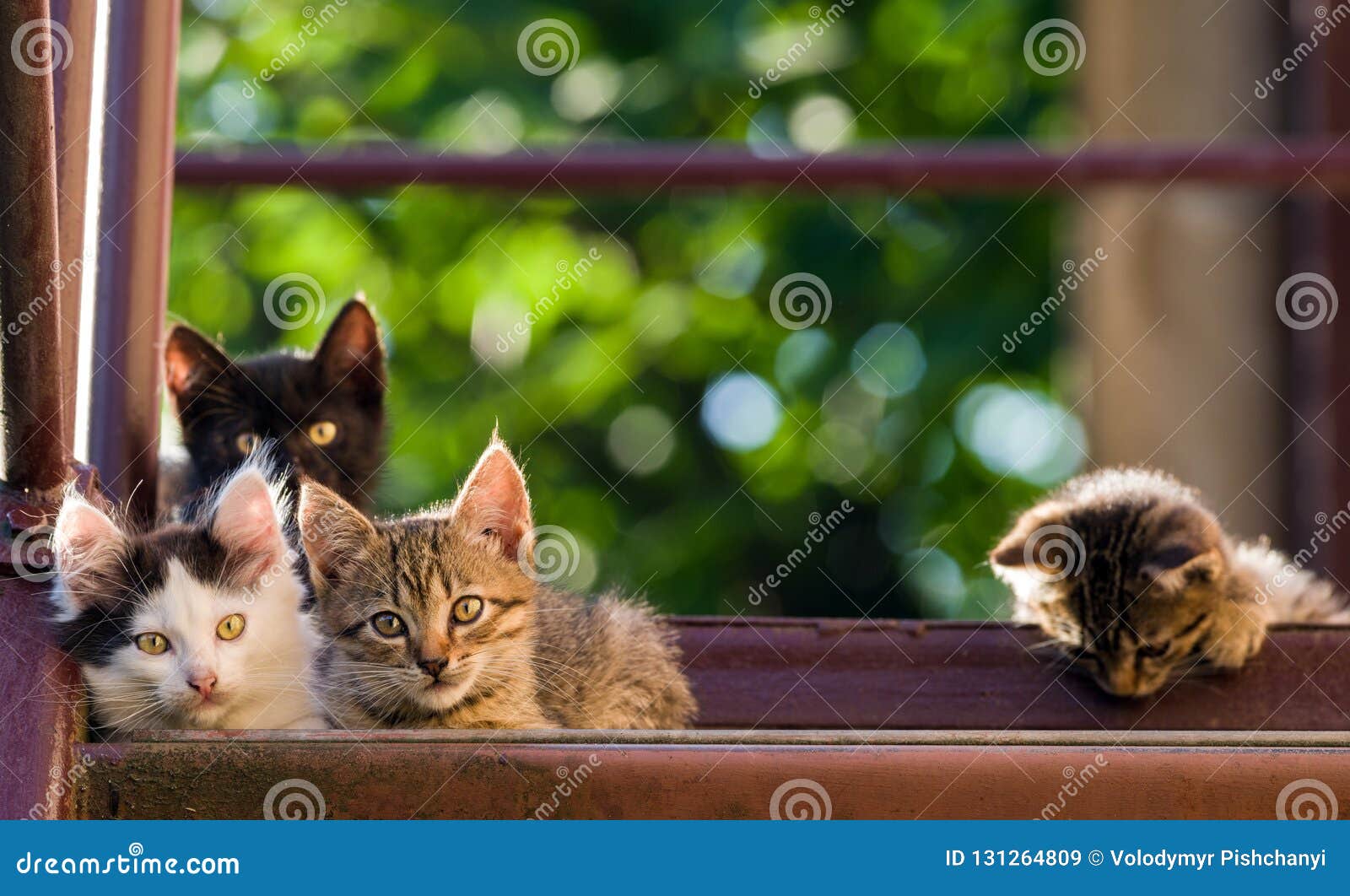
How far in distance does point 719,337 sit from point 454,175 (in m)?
4.06

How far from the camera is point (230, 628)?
8.48ft

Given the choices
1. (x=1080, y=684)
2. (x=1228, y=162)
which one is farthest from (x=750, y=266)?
(x=1080, y=684)

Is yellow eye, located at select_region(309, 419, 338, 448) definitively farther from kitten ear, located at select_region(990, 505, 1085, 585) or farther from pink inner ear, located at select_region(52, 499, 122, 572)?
kitten ear, located at select_region(990, 505, 1085, 585)

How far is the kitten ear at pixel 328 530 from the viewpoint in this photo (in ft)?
8.52

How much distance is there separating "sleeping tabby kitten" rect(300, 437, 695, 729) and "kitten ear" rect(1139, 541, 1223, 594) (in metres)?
1.10

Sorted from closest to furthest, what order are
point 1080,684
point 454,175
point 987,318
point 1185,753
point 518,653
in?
point 1185,753
point 518,653
point 1080,684
point 454,175
point 987,318

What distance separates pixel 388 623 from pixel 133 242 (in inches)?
33.8

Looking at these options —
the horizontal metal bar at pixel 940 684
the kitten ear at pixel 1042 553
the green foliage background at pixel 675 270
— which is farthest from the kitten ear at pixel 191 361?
the green foliage background at pixel 675 270

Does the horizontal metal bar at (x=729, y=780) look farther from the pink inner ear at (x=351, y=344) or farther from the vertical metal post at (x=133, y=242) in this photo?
the pink inner ear at (x=351, y=344)

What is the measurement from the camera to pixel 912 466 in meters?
7.48

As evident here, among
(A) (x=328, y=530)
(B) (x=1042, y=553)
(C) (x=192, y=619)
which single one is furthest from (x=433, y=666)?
(B) (x=1042, y=553)

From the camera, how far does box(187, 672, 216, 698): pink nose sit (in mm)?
2477

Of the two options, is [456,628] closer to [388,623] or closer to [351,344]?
[388,623]

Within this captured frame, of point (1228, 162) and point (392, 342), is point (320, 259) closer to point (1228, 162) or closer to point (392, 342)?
point (392, 342)
